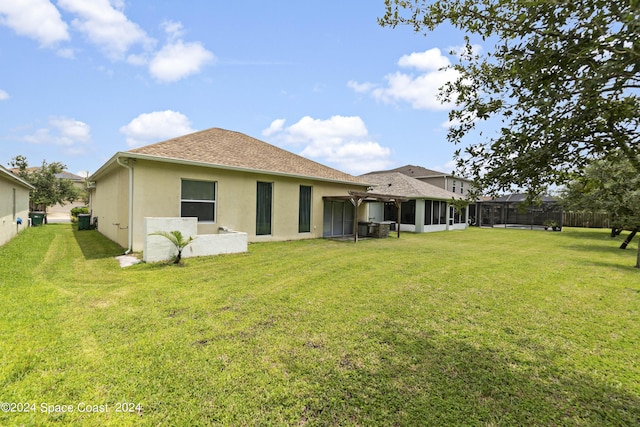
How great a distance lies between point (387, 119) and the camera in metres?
11.4

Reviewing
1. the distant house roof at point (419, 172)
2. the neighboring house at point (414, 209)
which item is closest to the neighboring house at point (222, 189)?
the neighboring house at point (414, 209)

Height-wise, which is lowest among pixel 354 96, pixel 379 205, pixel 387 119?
pixel 379 205

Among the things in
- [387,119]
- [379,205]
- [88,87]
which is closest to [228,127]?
[88,87]

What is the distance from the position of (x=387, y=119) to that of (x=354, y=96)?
2314 millimetres

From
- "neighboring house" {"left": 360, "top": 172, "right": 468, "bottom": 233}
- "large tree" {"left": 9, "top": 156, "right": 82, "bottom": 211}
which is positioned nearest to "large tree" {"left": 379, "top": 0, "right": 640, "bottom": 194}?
"neighboring house" {"left": 360, "top": 172, "right": 468, "bottom": 233}

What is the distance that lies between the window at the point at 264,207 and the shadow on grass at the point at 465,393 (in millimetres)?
9521

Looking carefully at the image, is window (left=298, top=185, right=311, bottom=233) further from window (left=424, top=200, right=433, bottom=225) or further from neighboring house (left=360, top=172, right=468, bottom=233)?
window (left=424, top=200, right=433, bottom=225)

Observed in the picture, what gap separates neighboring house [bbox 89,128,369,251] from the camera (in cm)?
951

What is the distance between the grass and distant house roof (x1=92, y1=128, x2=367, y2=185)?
4442 millimetres

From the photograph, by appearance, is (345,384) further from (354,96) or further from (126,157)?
(354,96)

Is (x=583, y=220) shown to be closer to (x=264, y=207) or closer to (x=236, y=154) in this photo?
(x=264, y=207)

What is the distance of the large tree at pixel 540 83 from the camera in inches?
74.0

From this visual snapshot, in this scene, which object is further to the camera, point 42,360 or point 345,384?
point 42,360

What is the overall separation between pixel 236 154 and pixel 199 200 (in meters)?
2.96
